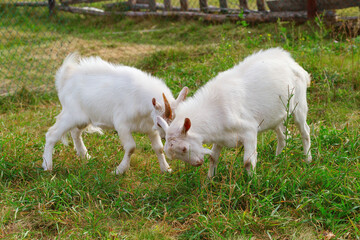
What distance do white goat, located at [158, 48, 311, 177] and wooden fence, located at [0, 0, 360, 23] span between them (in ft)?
9.48

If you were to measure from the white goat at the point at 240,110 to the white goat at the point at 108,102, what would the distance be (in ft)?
1.31

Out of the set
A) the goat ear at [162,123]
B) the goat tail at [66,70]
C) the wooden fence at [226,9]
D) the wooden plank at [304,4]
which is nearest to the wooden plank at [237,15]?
the wooden fence at [226,9]

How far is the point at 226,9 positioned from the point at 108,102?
6246 millimetres

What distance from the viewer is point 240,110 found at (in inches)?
160

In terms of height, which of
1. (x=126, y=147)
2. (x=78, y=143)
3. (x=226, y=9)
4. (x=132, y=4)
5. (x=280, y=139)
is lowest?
(x=280, y=139)

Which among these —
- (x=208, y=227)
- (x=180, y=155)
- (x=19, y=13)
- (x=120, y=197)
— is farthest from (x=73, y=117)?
(x=19, y=13)

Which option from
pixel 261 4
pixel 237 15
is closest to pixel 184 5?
pixel 237 15

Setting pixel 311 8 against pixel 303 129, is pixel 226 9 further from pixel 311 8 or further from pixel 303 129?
pixel 303 129

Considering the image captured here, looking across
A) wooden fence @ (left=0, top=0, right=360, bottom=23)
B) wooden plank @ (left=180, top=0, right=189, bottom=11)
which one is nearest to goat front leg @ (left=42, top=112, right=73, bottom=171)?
wooden fence @ (left=0, top=0, right=360, bottom=23)

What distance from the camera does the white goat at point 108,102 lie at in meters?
4.60

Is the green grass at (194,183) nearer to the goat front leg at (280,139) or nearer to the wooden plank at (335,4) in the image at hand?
the goat front leg at (280,139)

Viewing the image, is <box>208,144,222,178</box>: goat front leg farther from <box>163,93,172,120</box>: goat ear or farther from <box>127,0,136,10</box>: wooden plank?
<box>127,0,136,10</box>: wooden plank

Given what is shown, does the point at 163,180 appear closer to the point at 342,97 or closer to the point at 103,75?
the point at 103,75

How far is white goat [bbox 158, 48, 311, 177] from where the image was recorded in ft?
12.5
